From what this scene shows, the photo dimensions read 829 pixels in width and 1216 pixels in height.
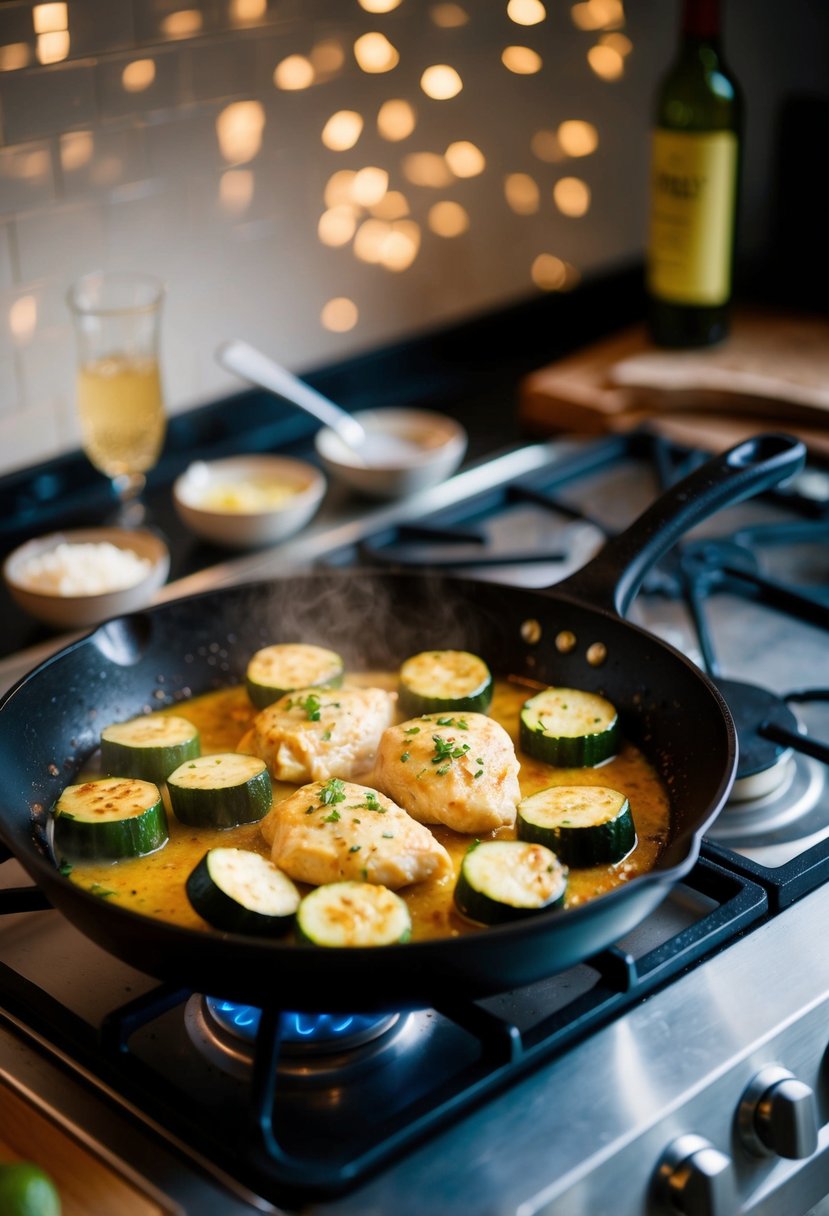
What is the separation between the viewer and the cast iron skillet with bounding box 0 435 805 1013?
3.10 ft

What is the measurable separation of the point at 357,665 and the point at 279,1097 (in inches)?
25.0

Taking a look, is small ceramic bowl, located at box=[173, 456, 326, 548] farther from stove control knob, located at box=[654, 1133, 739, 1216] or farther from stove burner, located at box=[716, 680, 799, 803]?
stove control knob, located at box=[654, 1133, 739, 1216]

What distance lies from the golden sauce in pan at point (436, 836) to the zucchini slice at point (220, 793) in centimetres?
1

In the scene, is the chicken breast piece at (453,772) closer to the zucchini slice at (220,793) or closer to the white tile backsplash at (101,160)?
the zucchini slice at (220,793)

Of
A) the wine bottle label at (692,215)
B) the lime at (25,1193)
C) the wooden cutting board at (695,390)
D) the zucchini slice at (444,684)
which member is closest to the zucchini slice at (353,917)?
the lime at (25,1193)

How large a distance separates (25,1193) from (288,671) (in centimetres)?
68

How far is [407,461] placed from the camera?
209cm

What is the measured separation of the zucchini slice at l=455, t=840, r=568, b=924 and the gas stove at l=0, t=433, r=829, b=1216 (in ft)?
0.26

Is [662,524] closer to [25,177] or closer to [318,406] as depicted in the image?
[318,406]

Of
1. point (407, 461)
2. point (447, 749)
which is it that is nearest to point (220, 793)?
point (447, 749)

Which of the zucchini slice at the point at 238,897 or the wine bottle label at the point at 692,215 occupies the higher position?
the wine bottle label at the point at 692,215

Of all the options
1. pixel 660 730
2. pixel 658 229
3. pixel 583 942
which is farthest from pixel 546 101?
pixel 583 942

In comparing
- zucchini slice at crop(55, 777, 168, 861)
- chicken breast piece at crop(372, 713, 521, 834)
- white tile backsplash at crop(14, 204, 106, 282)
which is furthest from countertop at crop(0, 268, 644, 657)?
chicken breast piece at crop(372, 713, 521, 834)

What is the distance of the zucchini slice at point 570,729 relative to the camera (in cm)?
138
